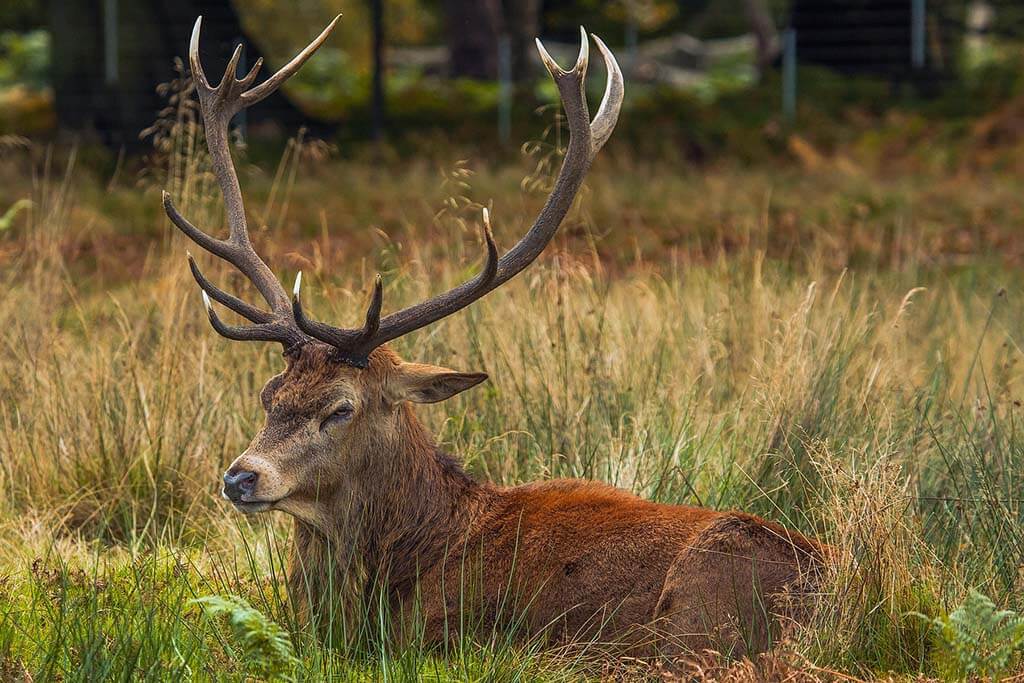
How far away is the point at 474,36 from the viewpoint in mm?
21672

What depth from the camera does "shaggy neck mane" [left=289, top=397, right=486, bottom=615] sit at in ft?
17.6

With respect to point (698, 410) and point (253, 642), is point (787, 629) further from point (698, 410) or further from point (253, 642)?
point (698, 410)

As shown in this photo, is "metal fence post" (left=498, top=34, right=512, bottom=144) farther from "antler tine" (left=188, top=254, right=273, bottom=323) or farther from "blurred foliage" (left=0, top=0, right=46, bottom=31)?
"antler tine" (left=188, top=254, right=273, bottom=323)

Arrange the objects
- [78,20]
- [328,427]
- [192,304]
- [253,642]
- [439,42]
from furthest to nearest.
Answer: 1. [439,42]
2. [78,20]
3. [192,304]
4. [328,427]
5. [253,642]

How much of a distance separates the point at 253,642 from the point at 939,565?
2.32 meters

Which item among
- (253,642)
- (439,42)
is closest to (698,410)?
(253,642)

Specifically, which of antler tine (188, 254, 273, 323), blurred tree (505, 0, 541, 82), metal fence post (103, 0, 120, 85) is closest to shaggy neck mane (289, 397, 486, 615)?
antler tine (188, 254, 273, 323)

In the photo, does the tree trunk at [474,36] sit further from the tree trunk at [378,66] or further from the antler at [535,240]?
the antler at [535,240]

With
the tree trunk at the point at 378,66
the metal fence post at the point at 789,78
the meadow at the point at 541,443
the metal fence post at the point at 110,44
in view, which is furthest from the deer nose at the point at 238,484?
the metal fence post at the point at 789,78

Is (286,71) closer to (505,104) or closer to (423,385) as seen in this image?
(423,385)

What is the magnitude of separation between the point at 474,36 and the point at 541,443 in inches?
621

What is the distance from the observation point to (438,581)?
5328 millimetres

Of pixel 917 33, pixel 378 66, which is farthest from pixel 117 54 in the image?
pixel 917 33

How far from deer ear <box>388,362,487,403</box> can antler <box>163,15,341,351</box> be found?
0.35 m
